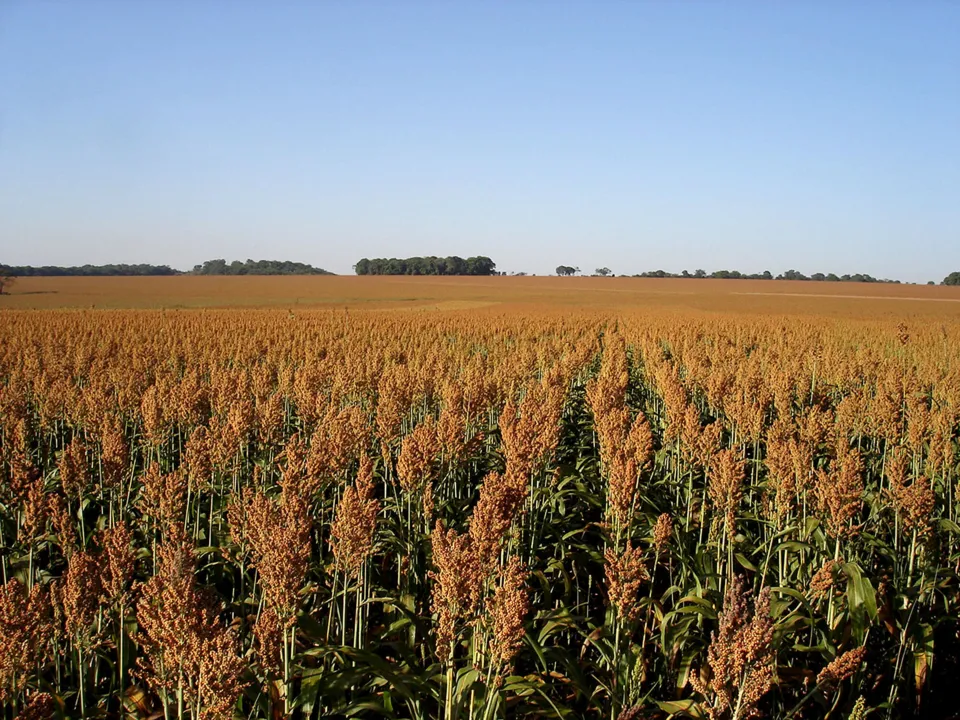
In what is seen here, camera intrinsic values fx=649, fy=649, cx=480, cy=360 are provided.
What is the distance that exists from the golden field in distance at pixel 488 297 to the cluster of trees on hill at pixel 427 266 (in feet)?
105

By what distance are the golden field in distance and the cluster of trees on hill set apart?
3211cm

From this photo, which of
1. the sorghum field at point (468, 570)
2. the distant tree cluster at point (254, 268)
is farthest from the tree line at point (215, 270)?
the sorghum field at point (468, 570)

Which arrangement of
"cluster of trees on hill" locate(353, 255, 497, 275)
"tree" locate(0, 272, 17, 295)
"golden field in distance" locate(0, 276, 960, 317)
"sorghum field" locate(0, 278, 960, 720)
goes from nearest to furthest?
"sorghum field" locate(0, 278, 960, 720) → "golden field in distance" locate(0, 276, 960, 317) → "tree" locate(0, 272, 17, 295) → "cluster of trees on hill" locate(353, 255, 497, 275)

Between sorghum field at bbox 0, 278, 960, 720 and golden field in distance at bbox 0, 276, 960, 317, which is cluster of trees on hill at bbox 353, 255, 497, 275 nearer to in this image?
golden field in distance at bbox 0, 276, 960, 317

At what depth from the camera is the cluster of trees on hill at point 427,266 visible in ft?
411

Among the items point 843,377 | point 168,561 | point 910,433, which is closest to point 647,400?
point 843,377

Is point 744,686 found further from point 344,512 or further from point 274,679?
point 274,679

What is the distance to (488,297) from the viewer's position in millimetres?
66812

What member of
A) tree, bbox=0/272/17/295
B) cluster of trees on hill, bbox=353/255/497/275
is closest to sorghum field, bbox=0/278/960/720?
tree, bbox=0/272/17/295

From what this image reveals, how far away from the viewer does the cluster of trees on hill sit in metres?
125

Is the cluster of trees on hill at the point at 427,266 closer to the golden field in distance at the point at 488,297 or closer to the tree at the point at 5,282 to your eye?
the golden field in distance at the point at 488,297

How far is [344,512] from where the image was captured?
3.14m

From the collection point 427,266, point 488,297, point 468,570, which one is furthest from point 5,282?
point 468,570

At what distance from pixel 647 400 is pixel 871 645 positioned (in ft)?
26.8
